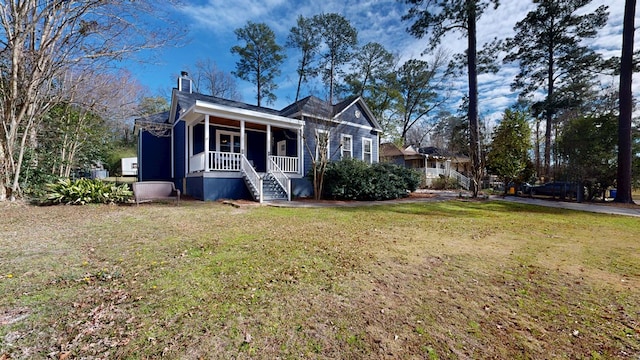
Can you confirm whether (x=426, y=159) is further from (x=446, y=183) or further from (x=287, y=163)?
(x=287, y=163)

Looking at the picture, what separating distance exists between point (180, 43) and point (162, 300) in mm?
9554

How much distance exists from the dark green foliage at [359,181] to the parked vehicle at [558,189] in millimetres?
8540

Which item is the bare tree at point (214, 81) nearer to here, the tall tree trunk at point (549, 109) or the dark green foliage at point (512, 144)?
the dark green foliage at point (512, 144)

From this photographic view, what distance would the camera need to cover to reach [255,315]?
2199 millimetres

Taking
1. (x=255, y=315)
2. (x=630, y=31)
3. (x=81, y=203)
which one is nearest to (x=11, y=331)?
(x=255, y=315)

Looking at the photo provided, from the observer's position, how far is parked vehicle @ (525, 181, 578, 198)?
Result: 43.3 ft

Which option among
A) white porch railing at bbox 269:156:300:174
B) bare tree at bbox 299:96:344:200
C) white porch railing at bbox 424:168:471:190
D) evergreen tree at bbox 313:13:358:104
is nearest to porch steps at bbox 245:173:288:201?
white porch railing at bbox 269:156:300:174

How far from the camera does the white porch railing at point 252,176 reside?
33.0ft

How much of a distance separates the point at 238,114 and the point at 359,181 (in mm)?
5951

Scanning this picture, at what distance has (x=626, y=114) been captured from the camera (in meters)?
11.5

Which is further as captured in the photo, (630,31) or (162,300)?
(630,31)

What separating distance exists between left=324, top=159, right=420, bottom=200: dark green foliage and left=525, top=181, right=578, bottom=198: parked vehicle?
336 inches

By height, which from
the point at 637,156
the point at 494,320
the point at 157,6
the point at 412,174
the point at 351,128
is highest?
the point at 157,6

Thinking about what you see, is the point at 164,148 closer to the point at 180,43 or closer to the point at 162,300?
the point at 180,43
